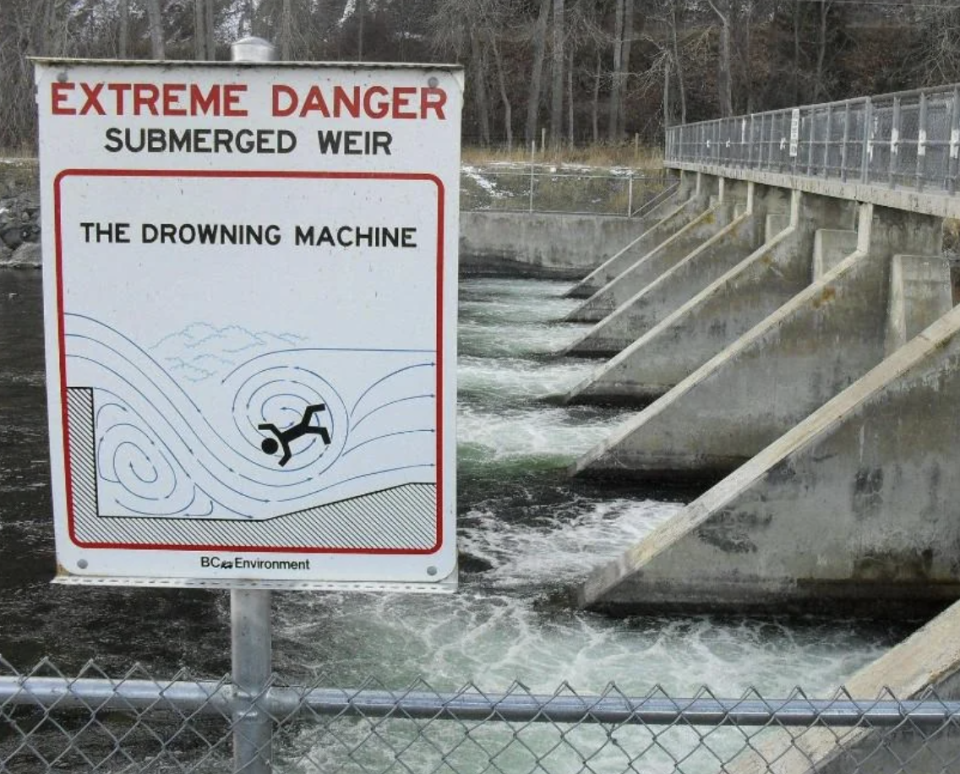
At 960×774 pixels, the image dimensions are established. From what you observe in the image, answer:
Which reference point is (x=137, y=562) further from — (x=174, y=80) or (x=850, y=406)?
(x=850, y=406)

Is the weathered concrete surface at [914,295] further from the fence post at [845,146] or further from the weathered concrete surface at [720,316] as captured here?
the weathered concrete surface at [720,316]

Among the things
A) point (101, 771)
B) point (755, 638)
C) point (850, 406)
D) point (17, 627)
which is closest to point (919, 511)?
point (850, 406)

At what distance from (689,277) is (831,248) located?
5.40m

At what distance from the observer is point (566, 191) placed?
36.8m

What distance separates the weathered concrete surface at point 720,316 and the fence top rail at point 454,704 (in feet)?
45.5

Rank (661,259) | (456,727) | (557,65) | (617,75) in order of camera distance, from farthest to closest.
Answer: (617,75) < (557,65) < (661,259) < (456,727)

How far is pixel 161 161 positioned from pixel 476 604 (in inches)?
286

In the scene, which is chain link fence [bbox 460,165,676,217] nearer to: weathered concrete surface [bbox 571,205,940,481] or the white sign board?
weathered concrete surface [bbox 571,205,940,481]

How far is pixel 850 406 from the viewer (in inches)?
359

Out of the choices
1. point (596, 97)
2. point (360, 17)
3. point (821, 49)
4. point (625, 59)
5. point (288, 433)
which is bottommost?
point (288, 433)

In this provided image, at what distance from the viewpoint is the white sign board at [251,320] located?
8.18 feet

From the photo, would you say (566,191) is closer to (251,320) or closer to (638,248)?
(638,248)

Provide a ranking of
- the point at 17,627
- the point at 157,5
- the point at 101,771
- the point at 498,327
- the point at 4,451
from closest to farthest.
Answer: the point at 101,771, the point at 17,627, the point at 4,451, the point at 498,327, the point at 157,5

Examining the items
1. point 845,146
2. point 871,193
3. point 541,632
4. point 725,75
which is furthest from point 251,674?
point 725,75
